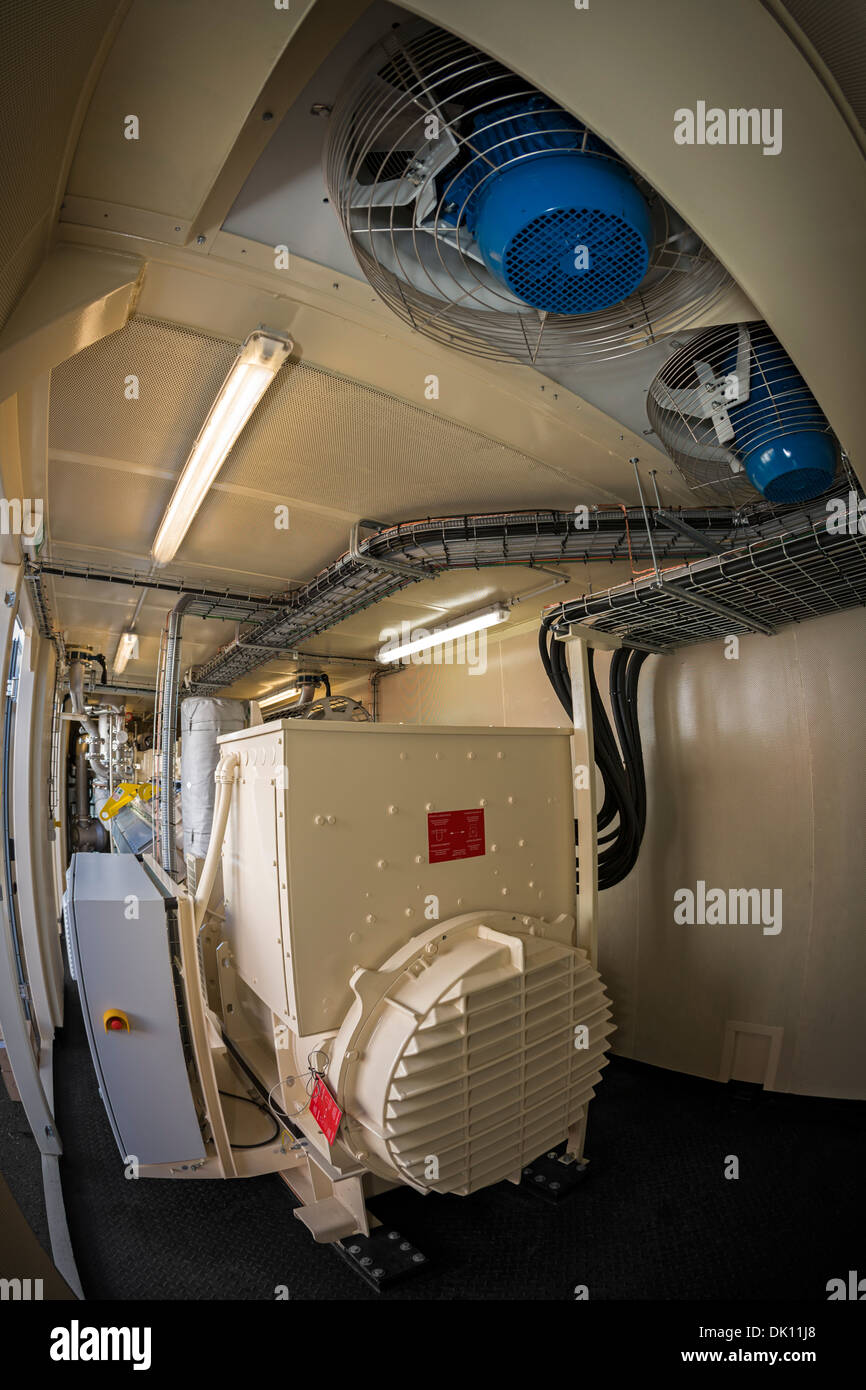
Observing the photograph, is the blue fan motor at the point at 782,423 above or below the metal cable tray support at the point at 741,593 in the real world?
above

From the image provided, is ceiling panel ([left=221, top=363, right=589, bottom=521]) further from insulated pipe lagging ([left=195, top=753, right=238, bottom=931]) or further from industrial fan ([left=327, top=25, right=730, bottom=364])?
insulated pipe lagging ([left=195, top=753, right=238, bottom=931])

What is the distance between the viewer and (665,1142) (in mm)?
2854

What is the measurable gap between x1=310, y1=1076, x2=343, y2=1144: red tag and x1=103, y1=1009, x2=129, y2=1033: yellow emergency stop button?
32.2 inches

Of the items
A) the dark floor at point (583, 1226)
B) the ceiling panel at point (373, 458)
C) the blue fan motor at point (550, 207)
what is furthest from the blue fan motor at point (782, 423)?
the dark floor at point (583, 1226)

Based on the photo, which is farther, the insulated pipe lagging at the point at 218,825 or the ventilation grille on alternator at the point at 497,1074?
the insulated pipe lagging at the point at 218,825

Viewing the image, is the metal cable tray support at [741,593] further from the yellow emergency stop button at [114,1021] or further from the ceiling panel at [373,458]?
the yellow emergency stop button at [114,1021]

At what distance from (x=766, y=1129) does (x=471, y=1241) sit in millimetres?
1636

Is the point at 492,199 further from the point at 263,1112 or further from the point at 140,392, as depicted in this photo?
the point at 263,1112

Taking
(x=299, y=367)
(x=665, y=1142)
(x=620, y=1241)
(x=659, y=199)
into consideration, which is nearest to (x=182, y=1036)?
(x=620, y=1241)

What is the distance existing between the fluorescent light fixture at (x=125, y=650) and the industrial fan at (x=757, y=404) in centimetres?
531

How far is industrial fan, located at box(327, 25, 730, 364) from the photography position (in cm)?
120

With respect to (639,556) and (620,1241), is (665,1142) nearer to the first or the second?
(620,1241)

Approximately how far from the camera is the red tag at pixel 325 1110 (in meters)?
1.88

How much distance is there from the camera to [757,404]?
5.90 ft
